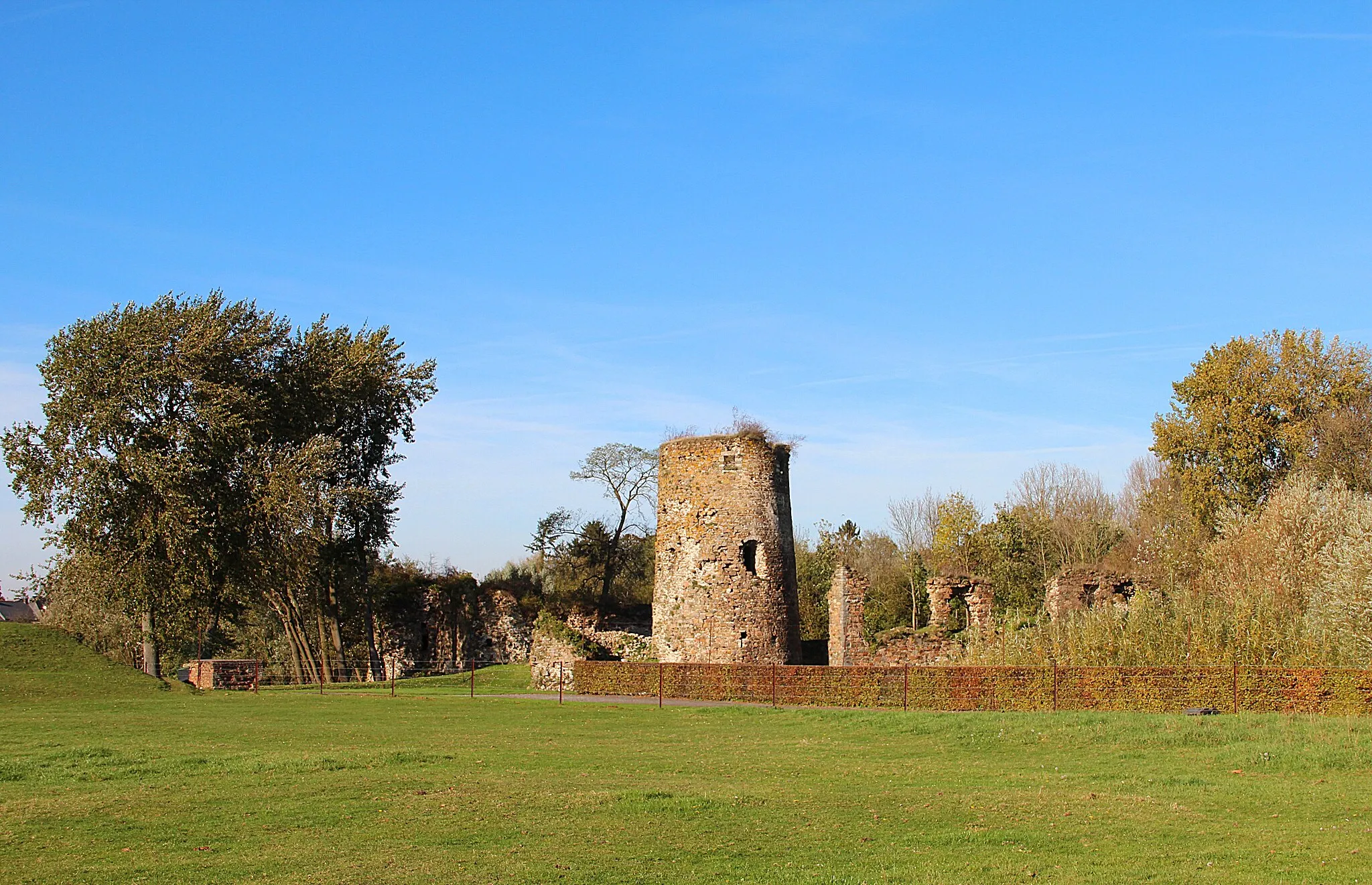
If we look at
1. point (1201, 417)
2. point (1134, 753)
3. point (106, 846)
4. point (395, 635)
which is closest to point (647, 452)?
point (395, 635)

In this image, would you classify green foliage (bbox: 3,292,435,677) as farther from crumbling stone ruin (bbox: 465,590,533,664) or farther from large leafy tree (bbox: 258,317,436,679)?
crumbling stone ruin (bbox: 465,590,533,664)

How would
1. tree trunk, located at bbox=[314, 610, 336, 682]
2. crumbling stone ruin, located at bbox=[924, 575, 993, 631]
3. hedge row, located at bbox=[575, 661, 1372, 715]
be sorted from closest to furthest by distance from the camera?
hedge row, located at bbox=[575, 661, 1372, 715], crumbling stone ruin, located at bbox=[924, 575, 993, 631], tree trunk, located at bbox=[314, 610, 336, 682]

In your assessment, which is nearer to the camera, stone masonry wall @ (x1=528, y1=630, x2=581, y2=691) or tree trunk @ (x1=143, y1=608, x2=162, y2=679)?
stone masonry wall @ (x1=528, y1=630, x2=581, y2=691)

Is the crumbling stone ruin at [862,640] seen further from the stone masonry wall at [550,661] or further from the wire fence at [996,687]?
the stone masonry wall at [550,661]

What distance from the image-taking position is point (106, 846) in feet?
34.4

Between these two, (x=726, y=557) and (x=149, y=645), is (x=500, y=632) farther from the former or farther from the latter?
(x=726, y=557)

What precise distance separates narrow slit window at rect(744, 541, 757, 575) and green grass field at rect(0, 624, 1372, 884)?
10146mm

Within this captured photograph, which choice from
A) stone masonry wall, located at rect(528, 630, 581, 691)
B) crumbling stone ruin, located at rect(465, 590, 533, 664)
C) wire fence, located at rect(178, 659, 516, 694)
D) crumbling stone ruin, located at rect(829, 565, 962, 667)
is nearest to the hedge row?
stone masonry wall, located at rect(528, 630, 581, 691)

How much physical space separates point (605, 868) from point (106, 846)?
4311 mm

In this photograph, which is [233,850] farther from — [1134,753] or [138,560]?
[138,560]

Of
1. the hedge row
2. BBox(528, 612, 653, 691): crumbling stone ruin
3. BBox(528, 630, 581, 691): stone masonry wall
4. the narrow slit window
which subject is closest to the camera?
the hedge row

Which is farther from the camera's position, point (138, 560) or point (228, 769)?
point (138, 560)

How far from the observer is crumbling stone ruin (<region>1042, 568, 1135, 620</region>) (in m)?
32.5

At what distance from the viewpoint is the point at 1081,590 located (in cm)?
3284
